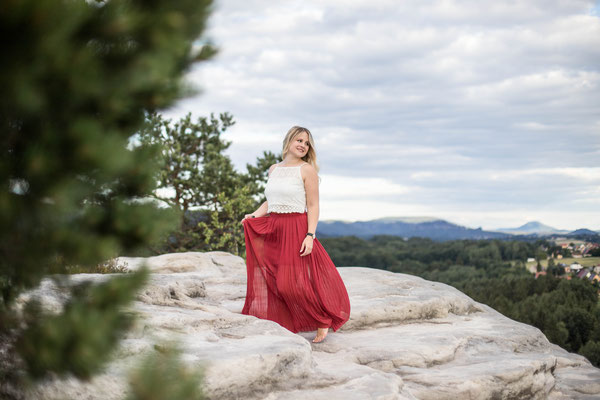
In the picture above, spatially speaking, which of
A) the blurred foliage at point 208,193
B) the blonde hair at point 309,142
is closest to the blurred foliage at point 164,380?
the blonde hair at point 309,142

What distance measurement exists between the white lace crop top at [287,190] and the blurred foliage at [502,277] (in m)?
45.3

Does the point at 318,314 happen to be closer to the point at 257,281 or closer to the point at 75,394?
the point at 257,281

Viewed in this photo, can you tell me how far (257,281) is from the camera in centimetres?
793

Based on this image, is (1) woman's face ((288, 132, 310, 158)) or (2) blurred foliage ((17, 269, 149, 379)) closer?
(2) blurred foliage ((17, 269, 149, 379))

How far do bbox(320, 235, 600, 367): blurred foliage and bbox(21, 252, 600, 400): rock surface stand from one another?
41690 millimetres

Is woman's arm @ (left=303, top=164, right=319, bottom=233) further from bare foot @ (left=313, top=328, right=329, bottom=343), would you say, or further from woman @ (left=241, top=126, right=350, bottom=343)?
bare foot @ (left=313, top=328, right=329, bottom=343)

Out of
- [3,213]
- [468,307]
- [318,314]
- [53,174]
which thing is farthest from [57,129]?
[468,307]

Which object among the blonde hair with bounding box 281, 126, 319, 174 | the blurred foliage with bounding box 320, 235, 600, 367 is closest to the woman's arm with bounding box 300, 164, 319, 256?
the blonde hair with bounding box 281, 126, 319, 174

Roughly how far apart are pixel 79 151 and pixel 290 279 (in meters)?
5.48

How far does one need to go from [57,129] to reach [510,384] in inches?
260

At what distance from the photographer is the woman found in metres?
7.47

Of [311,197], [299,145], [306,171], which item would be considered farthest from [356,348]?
[299,145]

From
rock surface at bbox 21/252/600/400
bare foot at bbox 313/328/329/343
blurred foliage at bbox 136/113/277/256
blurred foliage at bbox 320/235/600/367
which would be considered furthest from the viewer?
blurred foliage at bbox 320/235/600/367

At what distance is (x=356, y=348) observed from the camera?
7.32 meters
